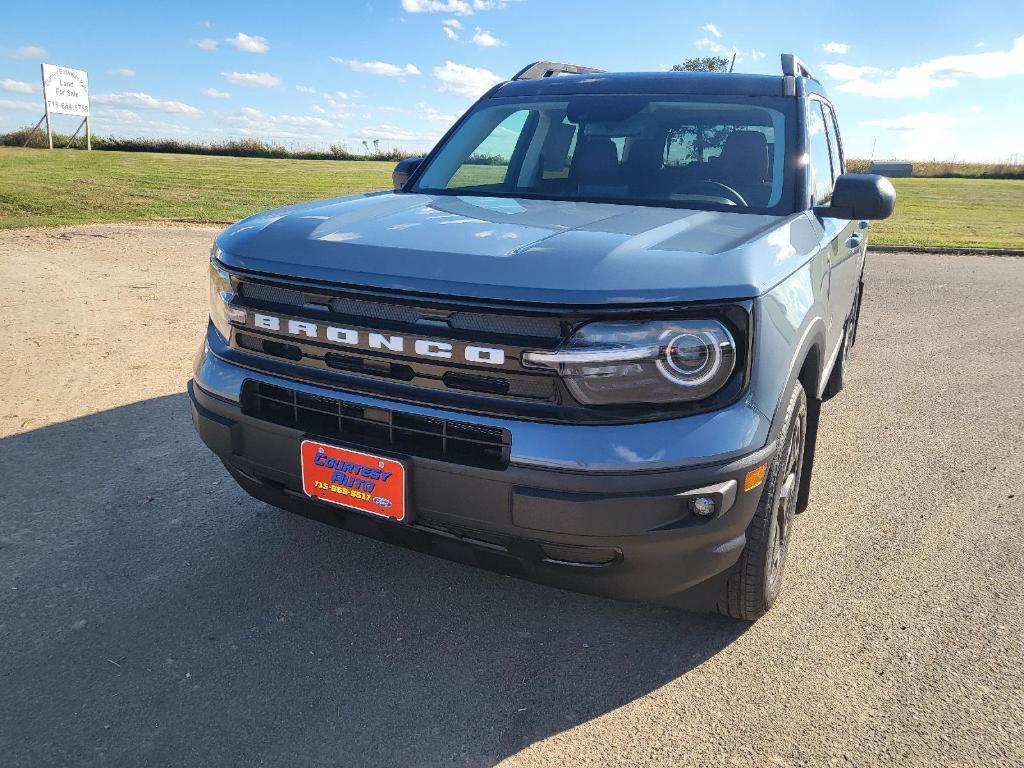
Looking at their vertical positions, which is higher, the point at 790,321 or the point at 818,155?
the point at 818,155

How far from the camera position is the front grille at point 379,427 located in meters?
2.22

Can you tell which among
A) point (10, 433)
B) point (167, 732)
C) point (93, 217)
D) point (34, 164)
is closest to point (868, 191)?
point (167, 732)

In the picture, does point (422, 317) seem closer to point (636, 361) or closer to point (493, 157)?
point (636, 361)

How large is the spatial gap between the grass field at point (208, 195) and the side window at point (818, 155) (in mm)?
12813

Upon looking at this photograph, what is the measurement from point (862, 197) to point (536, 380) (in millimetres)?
1742

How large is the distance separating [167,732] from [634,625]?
1530 mm

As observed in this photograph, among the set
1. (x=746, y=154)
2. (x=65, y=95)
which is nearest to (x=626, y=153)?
(x=746, y=154)

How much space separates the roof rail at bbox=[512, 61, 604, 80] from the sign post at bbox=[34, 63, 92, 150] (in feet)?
119

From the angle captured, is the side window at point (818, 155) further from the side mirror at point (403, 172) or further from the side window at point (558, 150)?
the side mirror at point (403, 172)

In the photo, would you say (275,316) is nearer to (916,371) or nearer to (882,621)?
(882,621)

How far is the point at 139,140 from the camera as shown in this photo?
38.0 m

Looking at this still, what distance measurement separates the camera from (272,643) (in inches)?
105

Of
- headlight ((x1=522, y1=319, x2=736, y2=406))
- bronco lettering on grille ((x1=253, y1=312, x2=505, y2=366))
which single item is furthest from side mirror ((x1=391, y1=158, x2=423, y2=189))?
headlight ((x1=522, y1=319, x2=736, y2=406))

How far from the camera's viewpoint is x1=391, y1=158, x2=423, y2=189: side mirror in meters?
4.13
